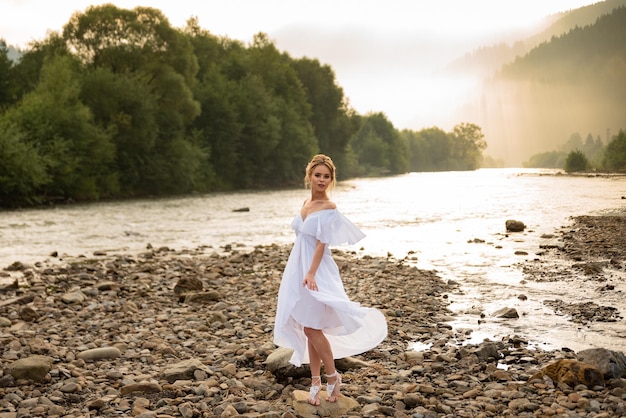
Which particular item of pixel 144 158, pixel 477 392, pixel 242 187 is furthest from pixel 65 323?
pixel 242 187

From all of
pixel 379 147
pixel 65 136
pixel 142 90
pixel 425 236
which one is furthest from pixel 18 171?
pixel 379 147

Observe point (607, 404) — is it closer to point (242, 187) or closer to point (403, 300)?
point (403, 300)

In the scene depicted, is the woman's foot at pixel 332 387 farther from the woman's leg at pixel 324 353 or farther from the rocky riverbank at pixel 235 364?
the rocky riverbank at pixel 235 364

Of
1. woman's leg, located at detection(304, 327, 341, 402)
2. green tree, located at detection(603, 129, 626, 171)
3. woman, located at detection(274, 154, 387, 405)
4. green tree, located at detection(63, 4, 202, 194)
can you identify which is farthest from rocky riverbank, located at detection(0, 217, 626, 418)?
green tree, located at detection(603, 129, 626, 171)

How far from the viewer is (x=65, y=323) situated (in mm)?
9828

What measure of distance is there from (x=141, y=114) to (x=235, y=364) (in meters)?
43.1

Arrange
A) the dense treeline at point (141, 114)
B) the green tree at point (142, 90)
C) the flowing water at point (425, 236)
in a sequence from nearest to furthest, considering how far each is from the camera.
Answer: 1. the flowing water at point (425, 236)
2. the dense treeline at point (141, 114)
3. the green tree at point (142, 90)

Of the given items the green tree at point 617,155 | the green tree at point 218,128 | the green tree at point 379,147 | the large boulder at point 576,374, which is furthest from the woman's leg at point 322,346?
the green tree at point 617,155

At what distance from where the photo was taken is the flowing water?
10.2 metres

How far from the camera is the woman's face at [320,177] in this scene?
594cm

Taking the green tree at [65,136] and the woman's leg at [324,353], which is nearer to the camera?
the woman's leg at [324,353]

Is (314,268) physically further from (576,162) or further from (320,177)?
(576,162)

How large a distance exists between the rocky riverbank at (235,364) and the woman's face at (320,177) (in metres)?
2.20

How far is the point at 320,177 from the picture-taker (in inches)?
234
